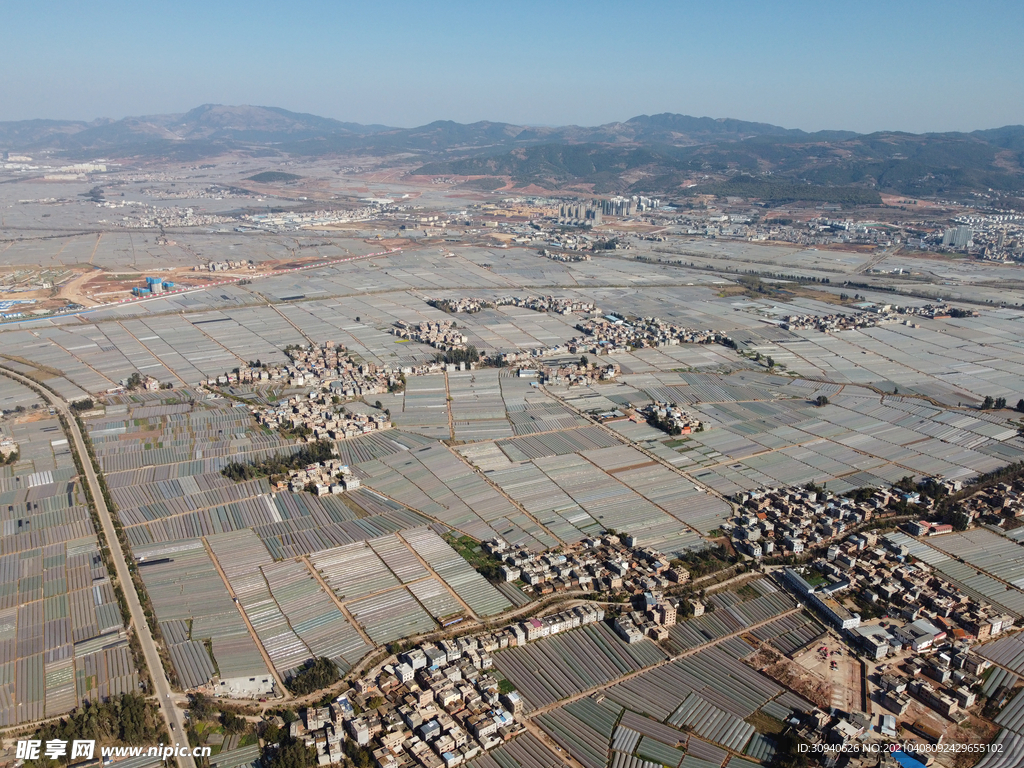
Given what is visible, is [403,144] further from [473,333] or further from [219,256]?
[473,333]

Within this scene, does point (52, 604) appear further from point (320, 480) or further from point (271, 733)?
point (320, 480)

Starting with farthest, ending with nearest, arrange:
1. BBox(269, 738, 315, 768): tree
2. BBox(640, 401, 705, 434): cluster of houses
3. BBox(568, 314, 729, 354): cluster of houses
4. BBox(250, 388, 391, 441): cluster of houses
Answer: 1. BBox(568, 314, 729, 354): cluster of houses
2. BBox(640, 401, 705, 434): cluster of houses
3. BBox(250, 388, 391, 441): cluster of houses
4. BBox(269, 738, 315, 768): tree

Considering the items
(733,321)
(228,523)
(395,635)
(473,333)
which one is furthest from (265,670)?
(733,321)

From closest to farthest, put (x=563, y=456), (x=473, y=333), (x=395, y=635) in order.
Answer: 1. (x=395, y=635)
2. (x=563, y=456)
3. (x=473, y=333)

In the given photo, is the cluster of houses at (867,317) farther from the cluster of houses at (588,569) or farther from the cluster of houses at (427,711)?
the cluster of houses at (427,711)

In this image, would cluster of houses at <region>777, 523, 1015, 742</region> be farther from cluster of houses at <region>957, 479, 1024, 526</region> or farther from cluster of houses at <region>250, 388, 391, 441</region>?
cluster of houses at <region>250, 388, 391, 441</region>

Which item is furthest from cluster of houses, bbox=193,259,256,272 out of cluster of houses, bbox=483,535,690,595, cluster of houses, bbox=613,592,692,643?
cluster of houses, bbox=613,592,692,643
